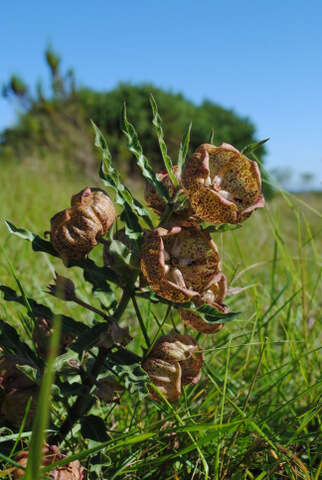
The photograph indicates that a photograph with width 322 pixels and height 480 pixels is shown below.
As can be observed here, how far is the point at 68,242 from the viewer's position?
756 millimetres

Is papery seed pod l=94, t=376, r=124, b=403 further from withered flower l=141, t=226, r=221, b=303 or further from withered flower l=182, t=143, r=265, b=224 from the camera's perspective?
withered flower l=182, t=143, r=265, b=224

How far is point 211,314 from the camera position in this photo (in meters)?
0.76

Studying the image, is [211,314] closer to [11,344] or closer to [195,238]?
[195,238]

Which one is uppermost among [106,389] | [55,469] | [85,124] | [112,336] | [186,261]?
[85,124]

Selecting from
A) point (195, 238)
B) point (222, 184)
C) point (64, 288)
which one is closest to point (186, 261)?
point (195, 238)

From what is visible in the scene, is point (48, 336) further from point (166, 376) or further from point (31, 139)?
point (31, 139)

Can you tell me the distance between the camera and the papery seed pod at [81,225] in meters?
0.76

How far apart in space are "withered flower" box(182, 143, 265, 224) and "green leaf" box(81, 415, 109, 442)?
46 centimetres

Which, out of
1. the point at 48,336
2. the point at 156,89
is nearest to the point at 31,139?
the point at 156,89

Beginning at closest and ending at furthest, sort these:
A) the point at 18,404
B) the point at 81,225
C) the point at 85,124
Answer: the point at 81,225 → the point at 18,404 → the point at 85,124

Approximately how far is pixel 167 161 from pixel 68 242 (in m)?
0.22

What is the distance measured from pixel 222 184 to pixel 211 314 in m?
0.23

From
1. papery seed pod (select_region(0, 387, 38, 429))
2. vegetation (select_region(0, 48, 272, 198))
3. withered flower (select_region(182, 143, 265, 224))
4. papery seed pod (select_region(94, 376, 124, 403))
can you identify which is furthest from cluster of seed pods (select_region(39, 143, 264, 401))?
vegetation (select_region(0, 48, 272, 198))

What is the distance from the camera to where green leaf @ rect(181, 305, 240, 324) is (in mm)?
754
